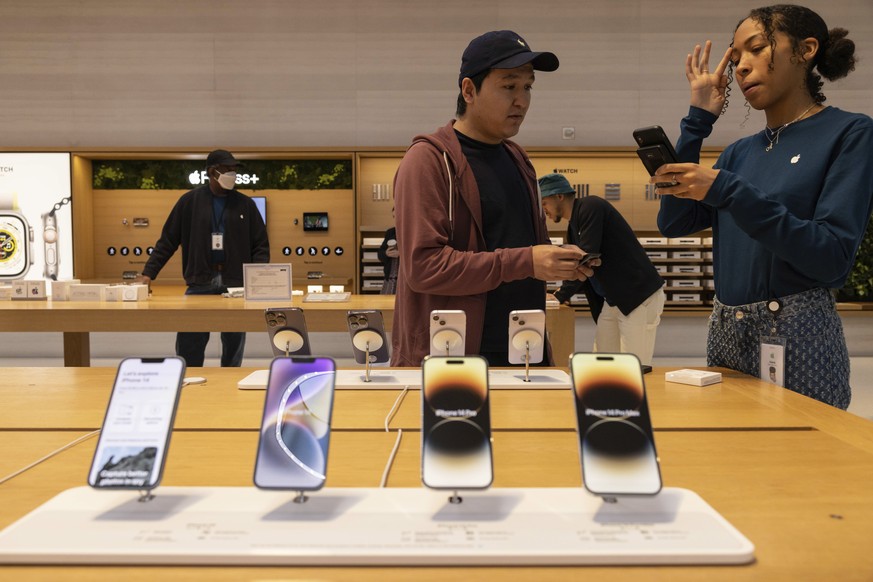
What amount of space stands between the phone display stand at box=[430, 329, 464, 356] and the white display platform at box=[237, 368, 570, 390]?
0.34 feet

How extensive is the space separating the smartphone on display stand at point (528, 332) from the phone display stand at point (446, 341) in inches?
5.6

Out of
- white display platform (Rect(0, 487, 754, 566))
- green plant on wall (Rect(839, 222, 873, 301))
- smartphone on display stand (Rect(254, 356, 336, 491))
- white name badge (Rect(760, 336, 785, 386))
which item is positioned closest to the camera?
white display platform (Rect(0, 487, 754, 566))

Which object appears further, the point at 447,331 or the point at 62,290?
the point at 62,290

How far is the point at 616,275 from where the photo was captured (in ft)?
13.4

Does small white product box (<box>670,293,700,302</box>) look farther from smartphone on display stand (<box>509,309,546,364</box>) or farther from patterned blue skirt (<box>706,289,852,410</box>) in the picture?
smartphone on display stand (<box>509,309,546,364</box>)

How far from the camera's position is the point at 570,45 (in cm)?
725

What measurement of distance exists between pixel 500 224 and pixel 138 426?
51.8 inches

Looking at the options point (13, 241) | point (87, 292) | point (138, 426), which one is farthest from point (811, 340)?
point (13, 241)

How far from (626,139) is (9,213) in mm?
6673

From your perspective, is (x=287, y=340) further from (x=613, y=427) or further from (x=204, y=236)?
(x=204, y=236)

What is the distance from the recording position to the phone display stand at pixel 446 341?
1682 mm

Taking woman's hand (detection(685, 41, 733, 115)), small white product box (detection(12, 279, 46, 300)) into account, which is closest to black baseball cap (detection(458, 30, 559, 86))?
woman's hand (detection(685, 41, 733, 115))

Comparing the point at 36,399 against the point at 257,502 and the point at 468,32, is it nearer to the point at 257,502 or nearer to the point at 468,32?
the point at 257,502

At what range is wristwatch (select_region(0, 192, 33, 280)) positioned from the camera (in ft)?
24.1
